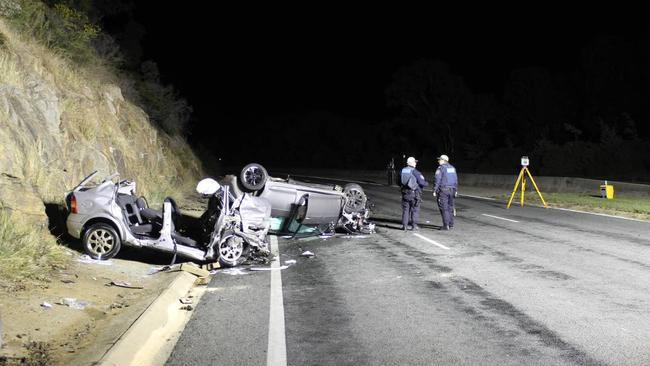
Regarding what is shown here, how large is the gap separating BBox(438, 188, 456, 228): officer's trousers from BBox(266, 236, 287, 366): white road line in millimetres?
6655

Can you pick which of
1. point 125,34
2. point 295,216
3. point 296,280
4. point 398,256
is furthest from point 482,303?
point 125,34

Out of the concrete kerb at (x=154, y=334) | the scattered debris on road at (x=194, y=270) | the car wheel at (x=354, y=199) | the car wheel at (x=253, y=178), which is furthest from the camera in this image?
the car wheel at (x=354, y=199)

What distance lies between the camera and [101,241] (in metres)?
9.52

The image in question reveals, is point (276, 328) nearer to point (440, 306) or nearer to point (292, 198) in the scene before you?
point (440, 306)

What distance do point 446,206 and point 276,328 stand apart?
9360 millimetres

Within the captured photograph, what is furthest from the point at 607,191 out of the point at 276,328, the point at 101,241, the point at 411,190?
the point at 276,328

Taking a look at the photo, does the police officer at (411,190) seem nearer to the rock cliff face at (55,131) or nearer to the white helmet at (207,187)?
the white helmet at (207,187)

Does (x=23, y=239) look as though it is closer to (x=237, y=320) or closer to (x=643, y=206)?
(x=237, y=320)

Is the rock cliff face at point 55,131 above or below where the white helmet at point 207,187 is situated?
above

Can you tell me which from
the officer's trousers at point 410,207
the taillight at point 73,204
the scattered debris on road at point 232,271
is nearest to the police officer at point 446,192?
the officer's trousers at point 410,207

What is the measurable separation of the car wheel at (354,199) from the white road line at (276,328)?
466 centimetres

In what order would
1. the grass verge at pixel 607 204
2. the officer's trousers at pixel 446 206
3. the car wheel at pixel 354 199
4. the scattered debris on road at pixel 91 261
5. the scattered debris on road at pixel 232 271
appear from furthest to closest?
the grass verge at pixel 607 204
the officer's trousers at pixel 446 206
the car wheel at pixel 354 199
the scattered debris on road at pixel 232 271
the scattered debris on road at pixel 91 261

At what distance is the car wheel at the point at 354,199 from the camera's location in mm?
13797

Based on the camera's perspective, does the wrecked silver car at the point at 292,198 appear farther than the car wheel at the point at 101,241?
Yes
